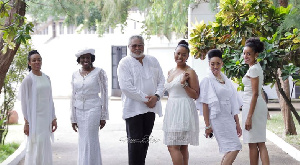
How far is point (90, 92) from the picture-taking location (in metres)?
8.05

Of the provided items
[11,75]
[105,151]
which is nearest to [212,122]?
[105,151]

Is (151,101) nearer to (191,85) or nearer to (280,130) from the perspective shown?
(191,85)

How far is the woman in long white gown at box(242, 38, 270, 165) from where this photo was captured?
7.60 metres

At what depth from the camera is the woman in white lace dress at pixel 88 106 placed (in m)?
7.98

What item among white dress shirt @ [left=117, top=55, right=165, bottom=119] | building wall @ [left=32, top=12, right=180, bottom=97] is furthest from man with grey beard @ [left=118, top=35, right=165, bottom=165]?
building wall @ [left=32, top=12, right=180, bottom=97]

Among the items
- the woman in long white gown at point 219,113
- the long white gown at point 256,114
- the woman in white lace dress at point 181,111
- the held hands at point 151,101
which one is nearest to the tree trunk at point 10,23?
the held hands at point 151,101

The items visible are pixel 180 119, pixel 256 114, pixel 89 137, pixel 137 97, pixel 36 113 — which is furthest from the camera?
pixel 89 137

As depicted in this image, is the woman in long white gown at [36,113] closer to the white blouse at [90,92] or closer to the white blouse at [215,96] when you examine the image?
the white blouse at [90,92]

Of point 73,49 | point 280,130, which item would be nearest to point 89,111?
point 280,130

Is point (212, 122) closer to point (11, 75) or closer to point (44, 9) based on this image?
point (11, 75)

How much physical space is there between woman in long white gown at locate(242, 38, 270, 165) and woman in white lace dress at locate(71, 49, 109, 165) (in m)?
1.94

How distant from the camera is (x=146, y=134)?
7.74 meters

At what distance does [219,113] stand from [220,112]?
0.7 inches

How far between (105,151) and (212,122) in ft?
15.5
